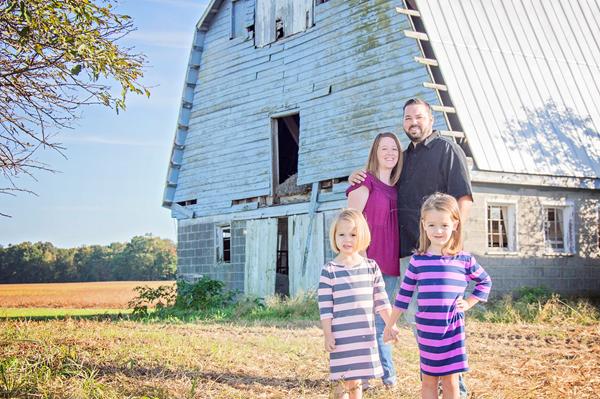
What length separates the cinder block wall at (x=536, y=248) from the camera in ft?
44.4

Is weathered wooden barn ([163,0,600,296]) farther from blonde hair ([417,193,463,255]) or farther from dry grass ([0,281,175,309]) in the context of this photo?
blonde hair ([417,193,463,255])

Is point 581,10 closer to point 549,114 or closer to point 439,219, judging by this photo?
point 549,114

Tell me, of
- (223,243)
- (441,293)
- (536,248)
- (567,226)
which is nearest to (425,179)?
(441,293)

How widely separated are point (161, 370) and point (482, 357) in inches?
145

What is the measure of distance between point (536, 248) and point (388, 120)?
395 cm

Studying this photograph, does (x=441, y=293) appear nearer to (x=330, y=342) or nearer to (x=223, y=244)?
(x=330, y=342)

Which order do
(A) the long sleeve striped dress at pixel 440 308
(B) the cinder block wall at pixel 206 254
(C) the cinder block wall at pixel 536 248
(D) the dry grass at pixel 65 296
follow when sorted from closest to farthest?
1. (A) the long sleeve striped dress at pixel 440 308
2. (C) the cinder block wall at pixel 536 248
3. (B) the cinder block wall at pixel 206 254
4. (D) the dry grass at pixel 65 296

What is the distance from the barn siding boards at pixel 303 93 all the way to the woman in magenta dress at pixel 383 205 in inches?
319

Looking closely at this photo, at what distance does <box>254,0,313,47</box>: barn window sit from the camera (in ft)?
55.7

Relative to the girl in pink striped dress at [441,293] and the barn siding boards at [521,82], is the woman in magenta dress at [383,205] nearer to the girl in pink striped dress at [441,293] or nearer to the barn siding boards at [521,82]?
the girl in pink striped dress at [441,293]

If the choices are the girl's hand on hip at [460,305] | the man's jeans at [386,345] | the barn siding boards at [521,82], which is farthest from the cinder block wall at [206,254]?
the girl's hand on hip at [460,305]

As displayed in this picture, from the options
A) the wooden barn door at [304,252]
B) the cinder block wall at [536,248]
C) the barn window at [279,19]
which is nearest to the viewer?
the cinder block wall at [536,248]

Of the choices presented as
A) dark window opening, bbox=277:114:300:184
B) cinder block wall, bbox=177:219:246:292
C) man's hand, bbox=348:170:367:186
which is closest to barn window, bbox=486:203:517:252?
cinder block wall, bbox=177:219:246:292

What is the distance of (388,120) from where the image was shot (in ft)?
47.0
